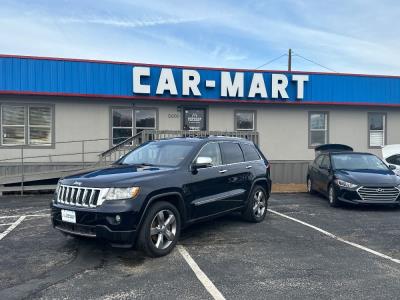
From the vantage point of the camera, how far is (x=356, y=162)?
11531 millimetres

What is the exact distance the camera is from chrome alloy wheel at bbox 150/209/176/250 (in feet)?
18.9

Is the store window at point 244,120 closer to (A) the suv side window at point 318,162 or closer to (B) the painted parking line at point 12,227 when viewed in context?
(A) the suv side window at point 318,162

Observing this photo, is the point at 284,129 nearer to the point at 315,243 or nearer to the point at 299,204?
the point at 299,204

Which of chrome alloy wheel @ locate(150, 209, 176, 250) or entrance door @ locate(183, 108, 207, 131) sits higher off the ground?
entrance door @ locate(183, 108, 207, 131)

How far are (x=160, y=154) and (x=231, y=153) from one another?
1502 millimetres

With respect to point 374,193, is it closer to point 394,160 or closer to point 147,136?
point 394,160

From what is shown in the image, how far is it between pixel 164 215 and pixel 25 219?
4.09 meters

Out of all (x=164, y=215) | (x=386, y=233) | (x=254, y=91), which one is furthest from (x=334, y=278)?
(x=254, y=91)

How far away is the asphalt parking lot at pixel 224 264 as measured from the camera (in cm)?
460

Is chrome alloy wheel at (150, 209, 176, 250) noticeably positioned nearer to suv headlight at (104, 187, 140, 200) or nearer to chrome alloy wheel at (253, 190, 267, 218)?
suv headlight at (104, 187, 140, 200)

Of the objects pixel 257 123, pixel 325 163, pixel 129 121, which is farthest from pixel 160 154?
pixel 257 123

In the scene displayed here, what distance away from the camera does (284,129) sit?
1692 centimetres

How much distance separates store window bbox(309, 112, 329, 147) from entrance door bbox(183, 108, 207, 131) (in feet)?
15.6

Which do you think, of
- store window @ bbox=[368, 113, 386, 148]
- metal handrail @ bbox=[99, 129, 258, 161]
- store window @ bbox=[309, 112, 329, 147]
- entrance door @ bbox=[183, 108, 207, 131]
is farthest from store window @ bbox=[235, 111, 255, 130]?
store window @ bbox=[368, 113, 386, 148]
